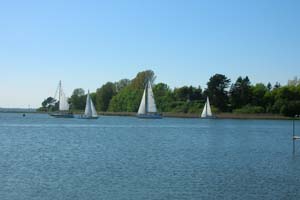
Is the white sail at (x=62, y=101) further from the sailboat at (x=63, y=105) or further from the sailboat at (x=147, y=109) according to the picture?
the sailboat at (x=147, y=109)

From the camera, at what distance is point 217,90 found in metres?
174

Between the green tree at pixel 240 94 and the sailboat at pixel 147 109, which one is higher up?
the green tree at pixel 240 94

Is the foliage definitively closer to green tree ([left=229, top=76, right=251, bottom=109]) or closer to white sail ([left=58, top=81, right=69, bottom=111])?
green tree ([left=229, top=76, right=251, bottom=109])

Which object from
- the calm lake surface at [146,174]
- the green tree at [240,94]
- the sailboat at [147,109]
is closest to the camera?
the calm lake surface at [146,174]

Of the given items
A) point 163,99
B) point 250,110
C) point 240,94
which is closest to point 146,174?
point 250,110

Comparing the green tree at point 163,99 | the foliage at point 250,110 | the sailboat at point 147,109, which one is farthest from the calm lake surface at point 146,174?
the green tree at point 163,99

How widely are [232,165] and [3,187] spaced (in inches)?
685

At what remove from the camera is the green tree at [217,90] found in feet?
570

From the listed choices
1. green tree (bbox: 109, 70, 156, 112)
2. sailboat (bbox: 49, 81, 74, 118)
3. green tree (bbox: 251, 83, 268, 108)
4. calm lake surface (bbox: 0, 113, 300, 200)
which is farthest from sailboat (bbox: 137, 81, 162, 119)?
calm lake surface (bbox: 0, 113, 300, 200)

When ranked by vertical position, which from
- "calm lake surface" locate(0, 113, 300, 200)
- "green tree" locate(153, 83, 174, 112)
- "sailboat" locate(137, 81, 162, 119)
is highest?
"green tree" locate(153, 83, 174, 112)

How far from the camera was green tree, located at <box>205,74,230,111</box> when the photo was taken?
174 metres

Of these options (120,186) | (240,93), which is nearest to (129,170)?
(120,186)

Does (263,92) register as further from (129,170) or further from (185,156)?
(129,170)

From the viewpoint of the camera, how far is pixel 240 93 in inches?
6895
